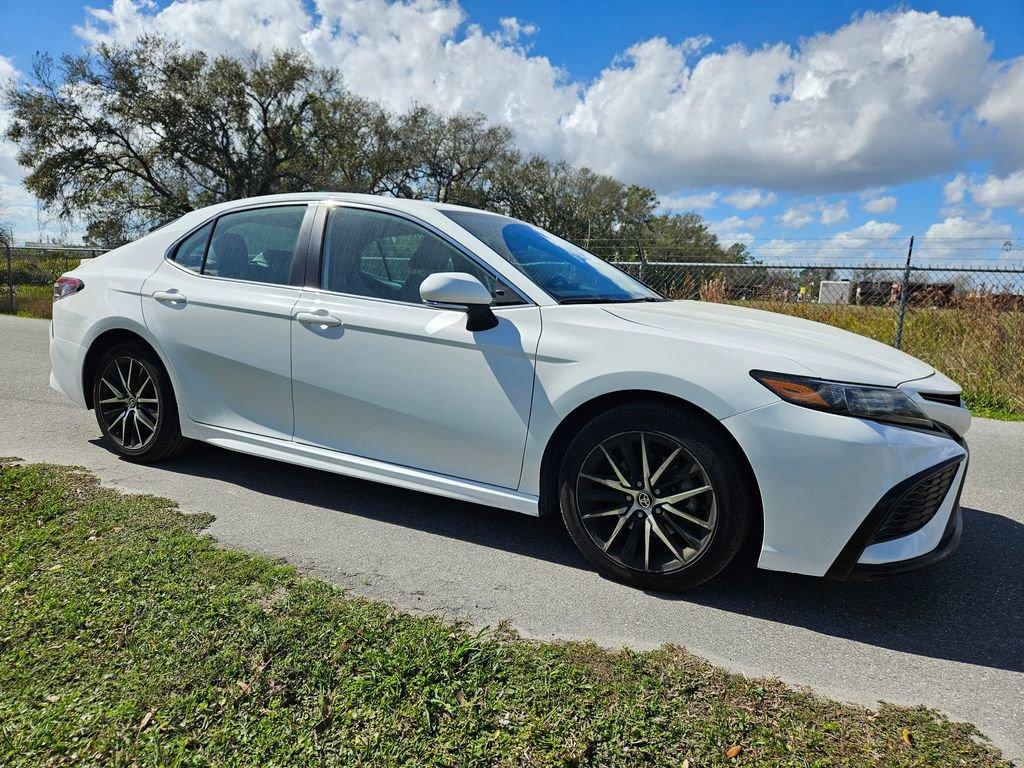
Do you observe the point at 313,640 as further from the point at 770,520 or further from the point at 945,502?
the point at 945,502

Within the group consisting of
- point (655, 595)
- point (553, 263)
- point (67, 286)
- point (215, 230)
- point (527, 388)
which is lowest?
point (655, 595)

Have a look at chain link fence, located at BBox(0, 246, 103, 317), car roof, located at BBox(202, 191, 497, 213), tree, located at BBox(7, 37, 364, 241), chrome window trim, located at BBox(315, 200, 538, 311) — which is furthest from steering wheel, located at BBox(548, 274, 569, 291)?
tree, located at BBox(7, 37, 364, 241)

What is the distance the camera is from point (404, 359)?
3.39m

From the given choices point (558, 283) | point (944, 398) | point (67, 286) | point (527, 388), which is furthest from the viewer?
point (67, 286)

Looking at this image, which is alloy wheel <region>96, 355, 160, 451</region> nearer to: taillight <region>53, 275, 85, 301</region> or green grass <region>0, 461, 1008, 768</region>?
taillight <region>53, 275, 85, 301</region>

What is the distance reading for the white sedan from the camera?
269cm

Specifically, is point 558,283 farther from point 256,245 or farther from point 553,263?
point 256,245

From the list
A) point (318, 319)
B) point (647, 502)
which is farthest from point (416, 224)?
point (647, 502)

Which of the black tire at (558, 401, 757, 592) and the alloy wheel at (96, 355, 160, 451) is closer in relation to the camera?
the black tire at (558, 401, 757, 592)

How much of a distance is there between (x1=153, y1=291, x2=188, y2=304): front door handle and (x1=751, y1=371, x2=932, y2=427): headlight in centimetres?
322

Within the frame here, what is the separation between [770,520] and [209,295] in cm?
316

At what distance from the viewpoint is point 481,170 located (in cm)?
5128

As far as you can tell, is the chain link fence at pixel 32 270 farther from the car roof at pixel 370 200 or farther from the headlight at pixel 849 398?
the headlight at pixel 849 398

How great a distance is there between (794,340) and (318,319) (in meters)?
2.25
